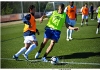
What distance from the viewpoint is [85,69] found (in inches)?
226

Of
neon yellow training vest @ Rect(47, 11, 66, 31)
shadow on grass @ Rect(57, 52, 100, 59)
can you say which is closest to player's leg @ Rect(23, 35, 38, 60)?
neon yellow training vest @ Rect(47, 11, 66, 31)

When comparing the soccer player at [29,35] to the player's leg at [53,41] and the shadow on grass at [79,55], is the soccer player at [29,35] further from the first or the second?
the shadow on grass at [79,55]

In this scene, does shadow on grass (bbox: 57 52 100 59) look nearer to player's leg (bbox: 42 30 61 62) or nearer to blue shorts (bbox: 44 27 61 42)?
player's leg (bbox: 42 30 61 62)

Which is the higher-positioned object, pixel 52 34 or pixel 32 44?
pixel 52 34

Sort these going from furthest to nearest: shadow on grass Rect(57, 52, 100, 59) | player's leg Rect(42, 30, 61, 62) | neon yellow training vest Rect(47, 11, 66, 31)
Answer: shadow on grass Rect(57, 52, 100, 59) → neon yellow training vest Rect(47, 11, 66, 31) → player's leg Rect(42, 30, 61, 62)

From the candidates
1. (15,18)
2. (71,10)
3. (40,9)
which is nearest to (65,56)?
(71,10)

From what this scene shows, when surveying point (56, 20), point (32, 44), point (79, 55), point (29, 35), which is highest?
point (56, 20)

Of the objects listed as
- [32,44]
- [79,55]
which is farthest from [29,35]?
[79,55]

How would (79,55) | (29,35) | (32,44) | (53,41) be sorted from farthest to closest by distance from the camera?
(79,55)
(32,44)
(29,35)
(53,41)

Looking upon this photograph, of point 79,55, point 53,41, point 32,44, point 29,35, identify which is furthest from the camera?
point 79,55

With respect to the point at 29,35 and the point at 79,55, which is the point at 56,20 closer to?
the point at 29,35

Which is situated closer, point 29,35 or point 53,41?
point 53,41

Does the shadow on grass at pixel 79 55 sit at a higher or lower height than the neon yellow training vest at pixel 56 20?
lower

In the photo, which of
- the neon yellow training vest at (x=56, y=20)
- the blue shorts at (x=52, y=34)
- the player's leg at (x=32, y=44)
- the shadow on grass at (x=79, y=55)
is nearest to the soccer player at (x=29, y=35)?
the player's leg at (x=32, y=44)
